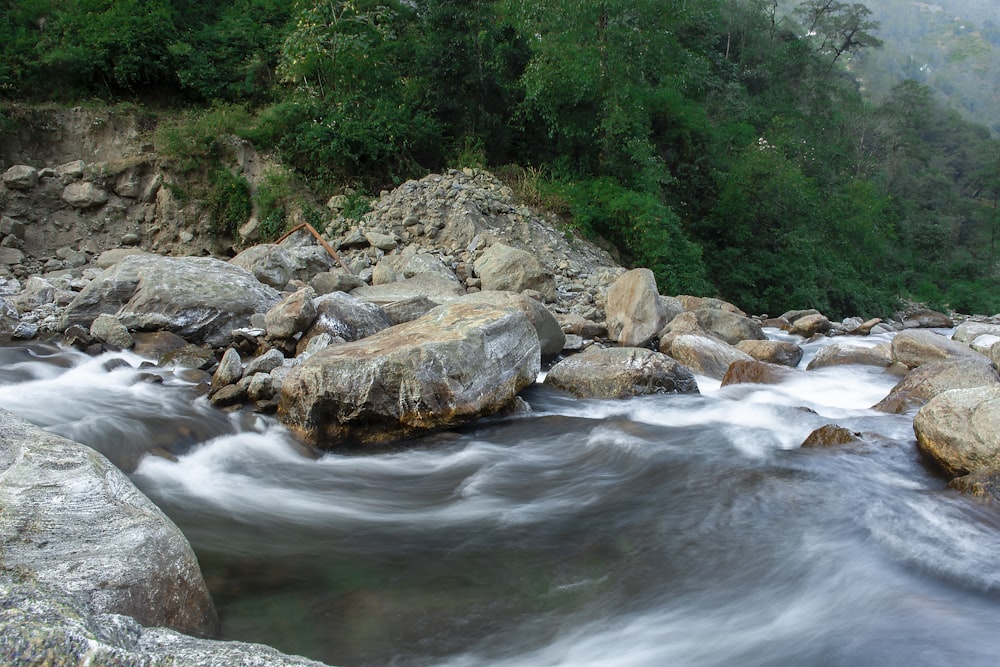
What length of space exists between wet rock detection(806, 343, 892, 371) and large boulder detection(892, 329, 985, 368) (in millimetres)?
166

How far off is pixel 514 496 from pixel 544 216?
9040 millimetres

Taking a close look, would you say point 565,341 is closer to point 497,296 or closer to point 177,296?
point 497,296

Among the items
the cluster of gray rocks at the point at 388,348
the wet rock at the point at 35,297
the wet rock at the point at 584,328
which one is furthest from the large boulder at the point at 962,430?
the wet rock at the point at 35,297

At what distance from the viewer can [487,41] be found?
1408 cm

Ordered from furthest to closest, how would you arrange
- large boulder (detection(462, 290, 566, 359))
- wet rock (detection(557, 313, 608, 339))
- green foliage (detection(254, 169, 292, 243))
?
green foliage (detection(254, 169, 292, 243)) → wet rock (detection(557, 313, 608, 339)) → large boulder (detection(462, 290, 566, 359))

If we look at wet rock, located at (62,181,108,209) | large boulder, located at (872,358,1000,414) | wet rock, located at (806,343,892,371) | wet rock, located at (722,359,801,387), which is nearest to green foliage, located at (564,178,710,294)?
wet rock, located at (806,343,892,371)

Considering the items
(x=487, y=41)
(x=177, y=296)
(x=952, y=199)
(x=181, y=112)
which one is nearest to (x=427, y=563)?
(x=177, y=296)

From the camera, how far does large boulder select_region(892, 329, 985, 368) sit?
24.3 ft

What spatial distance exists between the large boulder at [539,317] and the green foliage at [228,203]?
24.6 feet

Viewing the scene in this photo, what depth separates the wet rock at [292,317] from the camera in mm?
7129

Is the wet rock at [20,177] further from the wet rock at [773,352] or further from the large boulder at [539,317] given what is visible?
the wet rock at [773,352]

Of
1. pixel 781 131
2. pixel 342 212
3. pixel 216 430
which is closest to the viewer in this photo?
pixel 216 430

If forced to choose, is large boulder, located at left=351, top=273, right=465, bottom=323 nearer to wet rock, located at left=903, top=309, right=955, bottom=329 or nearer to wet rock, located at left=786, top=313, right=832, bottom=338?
wet rock, located at left=786, top=313, right=832, bottom=338

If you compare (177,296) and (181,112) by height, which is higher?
(181,112)
